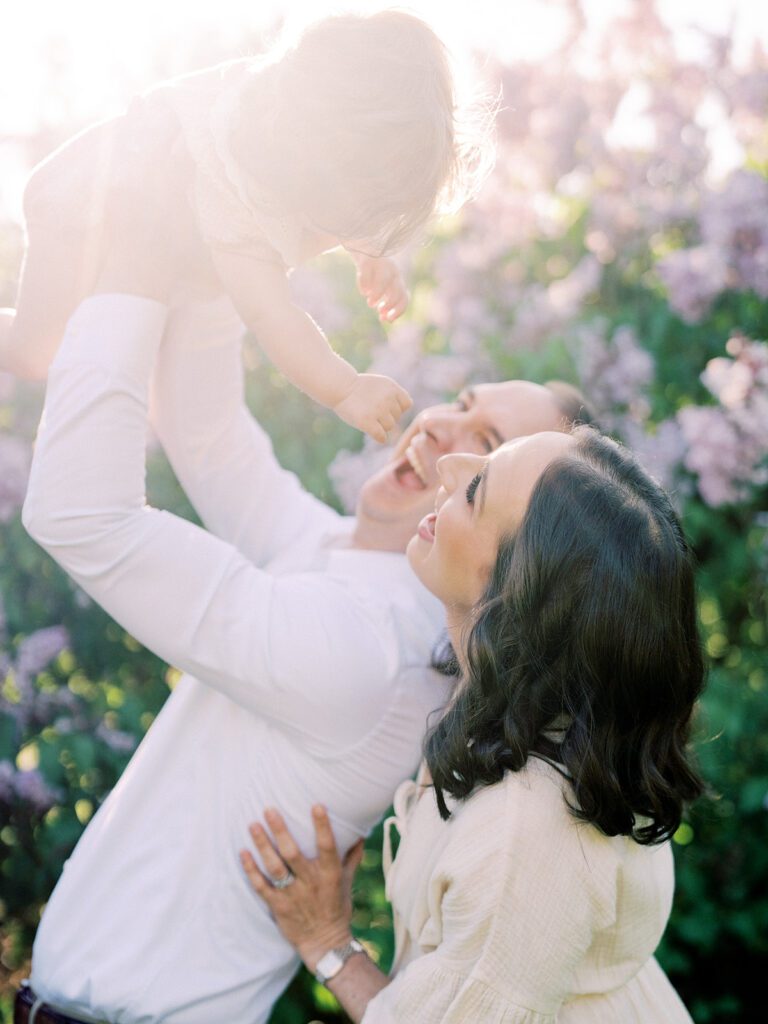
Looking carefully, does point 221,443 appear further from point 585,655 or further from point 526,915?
point 526,915

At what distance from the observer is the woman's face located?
1.76m

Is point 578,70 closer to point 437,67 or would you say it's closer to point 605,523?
point 437,67

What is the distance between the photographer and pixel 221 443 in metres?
2.39

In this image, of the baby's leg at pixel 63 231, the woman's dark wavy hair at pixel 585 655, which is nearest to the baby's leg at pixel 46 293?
Answer: the baby's leg at pixel 63 231

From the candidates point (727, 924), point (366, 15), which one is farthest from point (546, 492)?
point (727, 924)

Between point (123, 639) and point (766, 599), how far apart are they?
1.88 metres

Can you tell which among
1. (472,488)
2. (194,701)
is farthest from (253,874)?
(472,488)

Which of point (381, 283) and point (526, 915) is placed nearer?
point (526, 915)

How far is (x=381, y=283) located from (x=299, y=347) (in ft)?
1.12

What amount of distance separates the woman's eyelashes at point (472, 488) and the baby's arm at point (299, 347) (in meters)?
0.16

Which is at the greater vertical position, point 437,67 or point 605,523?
point 437,67

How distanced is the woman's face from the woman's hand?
511 millimetres

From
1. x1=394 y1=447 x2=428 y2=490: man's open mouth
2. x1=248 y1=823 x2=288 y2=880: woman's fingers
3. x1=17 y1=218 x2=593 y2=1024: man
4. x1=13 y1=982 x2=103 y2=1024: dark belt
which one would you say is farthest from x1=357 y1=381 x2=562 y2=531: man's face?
x1=13 y1=982 x2=103 y2=1024: dark belt

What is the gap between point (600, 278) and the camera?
12.6 feet
